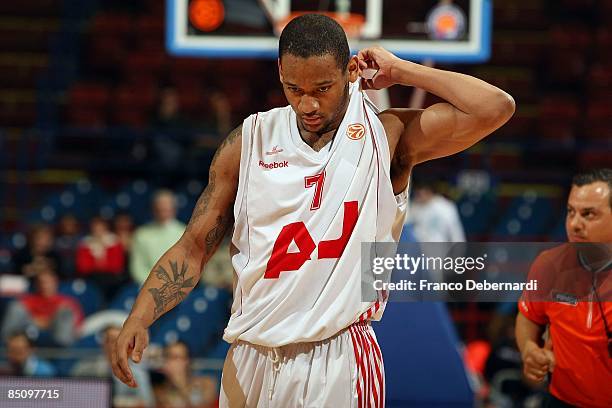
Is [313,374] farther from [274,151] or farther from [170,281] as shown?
[274,151]

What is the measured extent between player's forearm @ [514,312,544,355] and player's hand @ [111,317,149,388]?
1856 mm

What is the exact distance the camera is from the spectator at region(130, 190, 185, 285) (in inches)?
→ 420

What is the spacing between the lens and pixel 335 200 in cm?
367

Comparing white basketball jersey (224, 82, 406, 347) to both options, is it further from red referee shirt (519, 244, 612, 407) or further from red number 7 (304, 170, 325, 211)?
red referee shirt (519, 244, 612, 407)

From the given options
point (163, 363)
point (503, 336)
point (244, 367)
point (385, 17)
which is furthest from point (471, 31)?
point (244, 367)

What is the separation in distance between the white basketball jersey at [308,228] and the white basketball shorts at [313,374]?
0.08 meters

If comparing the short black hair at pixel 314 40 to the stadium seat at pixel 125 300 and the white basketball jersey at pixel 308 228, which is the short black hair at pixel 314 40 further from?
the stadium seat at pixel 125 300


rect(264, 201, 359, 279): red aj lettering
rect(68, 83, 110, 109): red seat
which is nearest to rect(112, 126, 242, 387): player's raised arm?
rect(264, 201, 359, 279): red aj lettering

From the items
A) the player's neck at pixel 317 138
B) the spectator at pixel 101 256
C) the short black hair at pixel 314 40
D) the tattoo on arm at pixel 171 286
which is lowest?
the spectator at pixel 101 256

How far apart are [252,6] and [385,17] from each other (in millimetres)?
1091

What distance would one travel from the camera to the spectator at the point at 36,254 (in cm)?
1088

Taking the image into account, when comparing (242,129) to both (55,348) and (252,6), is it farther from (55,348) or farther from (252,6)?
(55,348)

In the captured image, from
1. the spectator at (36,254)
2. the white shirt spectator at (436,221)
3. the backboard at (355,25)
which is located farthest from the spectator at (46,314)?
the white shirt spectator at (436,221)

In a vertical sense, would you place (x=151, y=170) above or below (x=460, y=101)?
below
